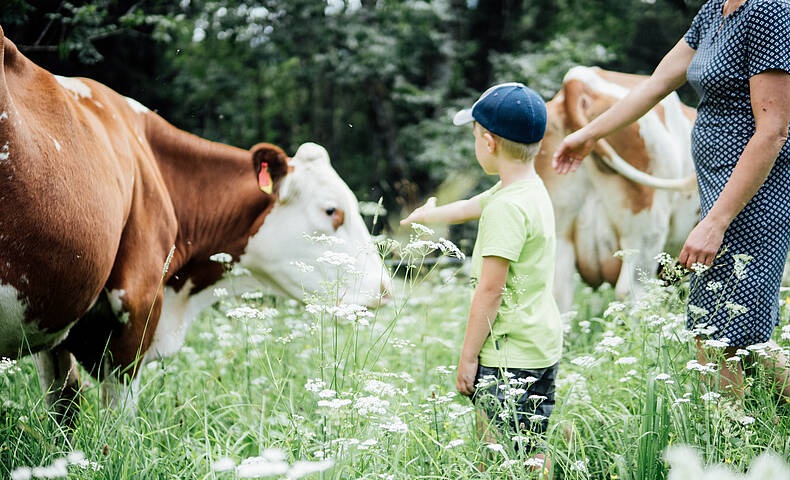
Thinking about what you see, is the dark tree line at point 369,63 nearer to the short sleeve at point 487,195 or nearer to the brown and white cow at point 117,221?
the brown and white cow at point 117,221

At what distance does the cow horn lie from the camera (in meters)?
3.76

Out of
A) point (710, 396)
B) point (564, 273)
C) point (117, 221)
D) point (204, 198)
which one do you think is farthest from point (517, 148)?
point (564, 273)

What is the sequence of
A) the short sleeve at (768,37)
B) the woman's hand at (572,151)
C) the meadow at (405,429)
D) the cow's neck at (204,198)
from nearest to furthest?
the meadow at (405,429)
the short sleeve at (768,37)
the woman's hand at (572,151)
the cow's neck at (204,198)

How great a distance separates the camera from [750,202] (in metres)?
2.14

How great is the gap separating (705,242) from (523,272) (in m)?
0.54

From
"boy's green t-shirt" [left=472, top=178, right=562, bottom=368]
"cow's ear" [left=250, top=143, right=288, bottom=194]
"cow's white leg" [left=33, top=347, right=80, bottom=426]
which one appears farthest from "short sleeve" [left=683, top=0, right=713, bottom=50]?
"cow's white leg" [left=33, top=347, right=80, bottom=426]

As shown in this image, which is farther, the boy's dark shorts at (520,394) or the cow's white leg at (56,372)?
the cow's white leg at (56,372)

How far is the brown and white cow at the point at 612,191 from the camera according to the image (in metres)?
4.13

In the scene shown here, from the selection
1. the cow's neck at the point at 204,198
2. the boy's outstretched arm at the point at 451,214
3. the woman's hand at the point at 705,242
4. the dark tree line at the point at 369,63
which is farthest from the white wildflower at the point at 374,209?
the dark tree line at the point at 369,63

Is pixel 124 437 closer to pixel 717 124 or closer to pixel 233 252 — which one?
pixel 233 252

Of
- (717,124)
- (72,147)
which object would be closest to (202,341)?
(72,147)

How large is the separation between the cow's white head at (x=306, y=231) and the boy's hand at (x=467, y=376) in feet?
4.48

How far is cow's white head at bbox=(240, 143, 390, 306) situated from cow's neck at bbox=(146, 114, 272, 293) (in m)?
0.09

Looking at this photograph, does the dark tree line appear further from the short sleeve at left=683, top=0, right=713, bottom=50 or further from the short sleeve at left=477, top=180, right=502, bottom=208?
Answer: the short sleeve at left=683, top=0, right=713, bottom=50
